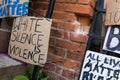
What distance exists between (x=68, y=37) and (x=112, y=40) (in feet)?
1.39

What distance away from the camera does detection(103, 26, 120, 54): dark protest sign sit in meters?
2.10

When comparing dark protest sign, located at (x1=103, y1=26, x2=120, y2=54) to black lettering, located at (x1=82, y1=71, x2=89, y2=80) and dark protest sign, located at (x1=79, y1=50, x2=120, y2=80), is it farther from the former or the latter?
black lettering, located at (x1=82, y1=71, x2=89, y2=80)

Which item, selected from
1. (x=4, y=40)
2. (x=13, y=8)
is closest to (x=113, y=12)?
(x=13, y=8)

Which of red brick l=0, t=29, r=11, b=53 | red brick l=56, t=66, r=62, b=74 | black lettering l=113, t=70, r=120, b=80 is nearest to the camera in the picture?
black lettering l=113, t=70, r=120, b=80

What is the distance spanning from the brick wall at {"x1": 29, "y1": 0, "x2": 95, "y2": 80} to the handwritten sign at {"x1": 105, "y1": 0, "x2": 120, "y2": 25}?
0.18 metres

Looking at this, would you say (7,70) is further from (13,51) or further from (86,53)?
(86,53)

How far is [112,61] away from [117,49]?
0.11 m

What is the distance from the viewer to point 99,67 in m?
2.14

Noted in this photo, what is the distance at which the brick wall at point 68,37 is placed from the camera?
2.28 meters

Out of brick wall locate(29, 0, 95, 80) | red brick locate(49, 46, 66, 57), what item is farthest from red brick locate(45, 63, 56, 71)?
red brick locate(49, 46, 66, 57)

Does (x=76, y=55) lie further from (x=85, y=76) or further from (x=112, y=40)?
(x=112, y=40)

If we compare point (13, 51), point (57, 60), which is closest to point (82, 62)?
point (57, 60)

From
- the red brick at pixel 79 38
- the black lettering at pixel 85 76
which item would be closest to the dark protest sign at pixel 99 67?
the black lettering at pixel 85 76

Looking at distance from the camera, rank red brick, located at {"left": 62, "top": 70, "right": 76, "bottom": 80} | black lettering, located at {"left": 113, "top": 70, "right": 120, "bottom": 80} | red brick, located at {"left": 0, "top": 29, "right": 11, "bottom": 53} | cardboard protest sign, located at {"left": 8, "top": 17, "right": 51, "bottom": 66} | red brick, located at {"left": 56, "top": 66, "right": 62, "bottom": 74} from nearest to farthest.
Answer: black lettering, located at {"left": 113, "top": 70, "right": 120, "bottom": 80} < cardboard protest sign, located at {"left": 8, "top": 17, "right": 51, "bottom": 66} < red brick, located at {"left": 62, "top": 70, "right": 76, "bottom": 80} < red brick, located at {"left": 56, "top": 66, "right": 62, "bottom": 74} < red brick, located at {"left": 0, "top": 29, "right": 11, "bottom": 53}
